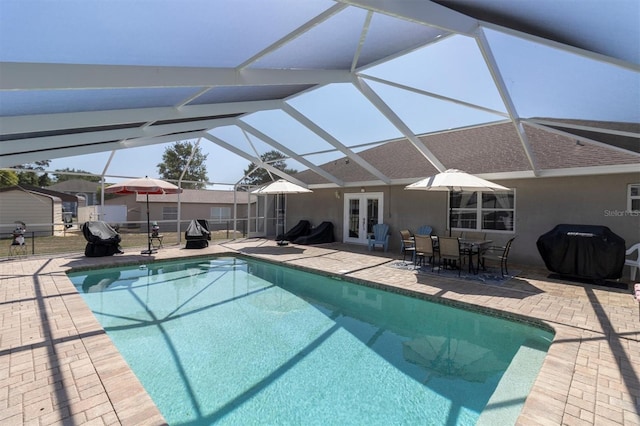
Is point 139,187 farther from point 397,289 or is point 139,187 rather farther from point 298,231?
point 397,289

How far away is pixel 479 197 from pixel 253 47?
8.98 m

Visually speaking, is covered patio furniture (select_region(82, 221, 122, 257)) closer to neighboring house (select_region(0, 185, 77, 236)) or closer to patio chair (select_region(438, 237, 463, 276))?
patio chair (select_region(438, 237, 463, 276))

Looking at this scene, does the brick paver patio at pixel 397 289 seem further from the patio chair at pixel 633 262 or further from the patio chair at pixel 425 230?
the patio chair at pixel 425 230

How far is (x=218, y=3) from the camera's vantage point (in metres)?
3.09

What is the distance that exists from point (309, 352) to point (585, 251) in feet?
23.0

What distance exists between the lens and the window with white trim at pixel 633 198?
8117 mm

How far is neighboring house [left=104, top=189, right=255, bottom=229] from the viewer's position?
2430 centimetres

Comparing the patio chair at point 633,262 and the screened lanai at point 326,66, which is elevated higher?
the screened lanai at point 326,66

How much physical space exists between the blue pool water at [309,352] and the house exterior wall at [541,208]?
17.0 ft

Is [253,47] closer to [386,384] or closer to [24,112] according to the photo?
[24,112]

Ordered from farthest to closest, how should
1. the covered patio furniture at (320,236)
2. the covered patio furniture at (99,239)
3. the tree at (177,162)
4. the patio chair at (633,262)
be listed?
the tree at (177,162), the covered patio furniture at (320,236), the covered patio furniture at (99,239), the patio chair at (633,262)

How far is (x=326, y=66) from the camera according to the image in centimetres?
618

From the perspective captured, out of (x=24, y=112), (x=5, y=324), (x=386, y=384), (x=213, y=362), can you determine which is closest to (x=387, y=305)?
(x=386, y=384)

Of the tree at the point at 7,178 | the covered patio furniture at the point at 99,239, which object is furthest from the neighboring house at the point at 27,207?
the covered patio furniture at the point at 99,239
